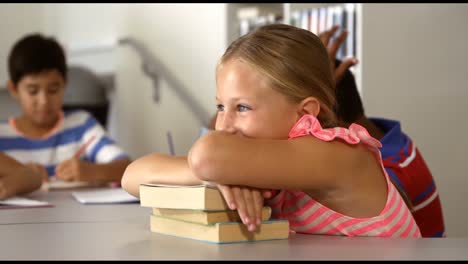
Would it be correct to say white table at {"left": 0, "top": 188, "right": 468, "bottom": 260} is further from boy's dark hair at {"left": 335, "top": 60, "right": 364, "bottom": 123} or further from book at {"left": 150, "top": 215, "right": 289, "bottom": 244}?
boy's dark hair at {"left": 335, "top": 60, "right": 364, "bottom": 123}

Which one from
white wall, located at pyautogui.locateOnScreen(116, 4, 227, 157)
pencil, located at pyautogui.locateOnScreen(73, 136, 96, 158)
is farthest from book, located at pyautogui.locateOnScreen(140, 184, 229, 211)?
white wall, located at pyautogui.locateOnScreen(116, 4, 227, 157)

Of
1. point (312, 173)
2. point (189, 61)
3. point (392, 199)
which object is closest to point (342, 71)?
point (392, 199)

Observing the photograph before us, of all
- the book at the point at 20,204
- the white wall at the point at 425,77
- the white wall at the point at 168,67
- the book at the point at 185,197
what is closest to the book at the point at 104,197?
the book at the point at 20,204

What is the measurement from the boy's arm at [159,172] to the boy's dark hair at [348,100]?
58cm

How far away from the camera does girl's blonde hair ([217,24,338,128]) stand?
1.07 m

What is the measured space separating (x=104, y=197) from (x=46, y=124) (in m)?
1.09

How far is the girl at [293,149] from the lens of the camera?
Answer: 0.97 metres

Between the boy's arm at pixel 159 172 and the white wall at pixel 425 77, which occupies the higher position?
the boy's arm at pixel 159 172

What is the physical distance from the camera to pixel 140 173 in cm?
116

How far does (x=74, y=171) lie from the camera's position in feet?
7.47

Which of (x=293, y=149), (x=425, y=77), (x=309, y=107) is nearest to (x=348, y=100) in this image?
(x=309, y=107)

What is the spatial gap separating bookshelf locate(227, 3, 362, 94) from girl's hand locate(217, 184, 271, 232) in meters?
1.80

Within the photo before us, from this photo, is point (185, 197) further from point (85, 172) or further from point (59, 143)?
point (59, 143)

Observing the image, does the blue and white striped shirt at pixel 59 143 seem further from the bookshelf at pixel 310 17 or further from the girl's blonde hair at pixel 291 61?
the girl's blonde hair at pixel 291 61
